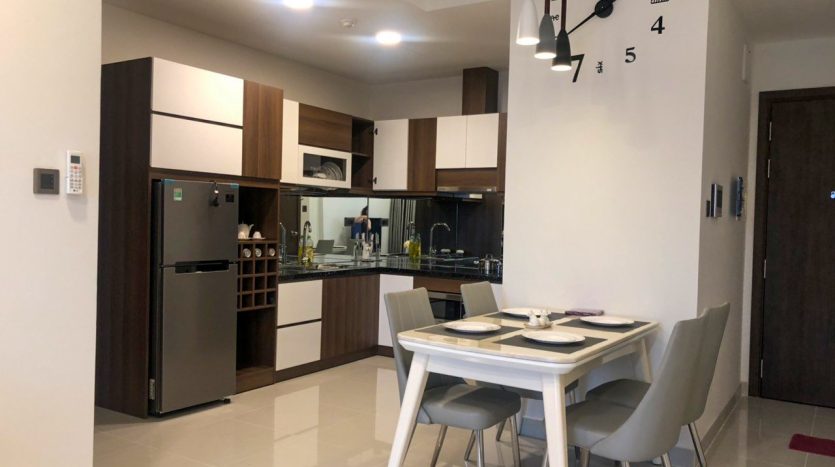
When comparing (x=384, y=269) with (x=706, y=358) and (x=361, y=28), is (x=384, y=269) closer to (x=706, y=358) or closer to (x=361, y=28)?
(x=361, y=28)

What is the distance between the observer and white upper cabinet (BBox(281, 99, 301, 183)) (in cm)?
490

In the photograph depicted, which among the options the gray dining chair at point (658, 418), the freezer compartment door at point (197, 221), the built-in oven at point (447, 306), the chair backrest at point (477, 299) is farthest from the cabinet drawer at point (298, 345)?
the gray dining chair at point (658, 418)

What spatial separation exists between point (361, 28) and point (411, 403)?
2.99 meters

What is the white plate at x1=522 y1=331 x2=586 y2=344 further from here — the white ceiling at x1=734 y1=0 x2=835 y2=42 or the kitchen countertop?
the white ceiling at x1=734 y1=0 x2=835 y2=42

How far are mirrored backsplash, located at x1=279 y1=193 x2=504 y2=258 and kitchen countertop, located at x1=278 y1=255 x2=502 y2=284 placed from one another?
0.64ft

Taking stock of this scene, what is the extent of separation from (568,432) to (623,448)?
225 millimetres

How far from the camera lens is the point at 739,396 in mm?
4676

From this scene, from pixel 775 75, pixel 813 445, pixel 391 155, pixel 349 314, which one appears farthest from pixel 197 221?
pixel 775 75

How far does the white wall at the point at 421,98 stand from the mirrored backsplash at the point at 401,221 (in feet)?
2.92

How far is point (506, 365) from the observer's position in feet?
7.76

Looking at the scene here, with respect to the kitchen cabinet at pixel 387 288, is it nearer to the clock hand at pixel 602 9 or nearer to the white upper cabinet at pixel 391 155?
the white upper cabinet at pixel 391 155

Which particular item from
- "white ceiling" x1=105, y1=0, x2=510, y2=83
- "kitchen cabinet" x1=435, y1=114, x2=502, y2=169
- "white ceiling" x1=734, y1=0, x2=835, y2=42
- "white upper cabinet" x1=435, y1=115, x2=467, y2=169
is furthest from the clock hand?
"white upper cabinet" x1=435, y1=115, x2=467, y2=169

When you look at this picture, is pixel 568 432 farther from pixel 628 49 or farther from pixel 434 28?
pixel 434 28

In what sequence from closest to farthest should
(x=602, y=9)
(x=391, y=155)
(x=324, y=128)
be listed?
(x=602, y=9), (x=324, y=128), (x=391, y=155)
